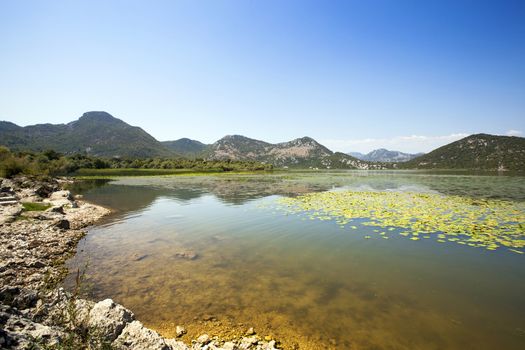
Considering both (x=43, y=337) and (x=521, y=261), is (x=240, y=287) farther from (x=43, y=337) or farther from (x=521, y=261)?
(x=521, y=261)

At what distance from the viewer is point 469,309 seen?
10.4 m

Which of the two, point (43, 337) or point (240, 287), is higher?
point (43, 337)

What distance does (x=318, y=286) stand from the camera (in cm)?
1259

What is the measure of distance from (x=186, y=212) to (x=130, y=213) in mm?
7373

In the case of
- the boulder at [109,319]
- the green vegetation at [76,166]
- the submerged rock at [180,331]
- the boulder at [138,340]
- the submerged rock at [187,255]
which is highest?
the green vegetation at [76,166]

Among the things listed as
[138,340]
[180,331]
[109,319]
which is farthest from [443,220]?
[109,319]

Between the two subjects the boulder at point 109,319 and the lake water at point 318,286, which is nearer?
the boulder at point 109,319

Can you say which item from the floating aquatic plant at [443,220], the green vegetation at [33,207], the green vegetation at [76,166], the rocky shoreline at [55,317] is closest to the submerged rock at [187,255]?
the rocky shoreline at [55,317]

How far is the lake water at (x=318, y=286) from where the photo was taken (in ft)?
30.0

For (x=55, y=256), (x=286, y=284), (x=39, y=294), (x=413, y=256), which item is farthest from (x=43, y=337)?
(x=413, y=256)

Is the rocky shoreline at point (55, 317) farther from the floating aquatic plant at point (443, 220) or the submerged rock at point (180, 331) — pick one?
the floating aquatic plant at point (443, 220)

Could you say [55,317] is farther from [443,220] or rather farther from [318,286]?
[443,220]

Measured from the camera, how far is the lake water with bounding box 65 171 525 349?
916 cm

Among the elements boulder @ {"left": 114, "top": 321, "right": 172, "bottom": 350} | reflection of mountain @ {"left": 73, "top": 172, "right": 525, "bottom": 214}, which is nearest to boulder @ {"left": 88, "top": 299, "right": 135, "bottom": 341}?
boulder @ {"left": 114, "top": 321, "right": 172, "bottom": 350}
